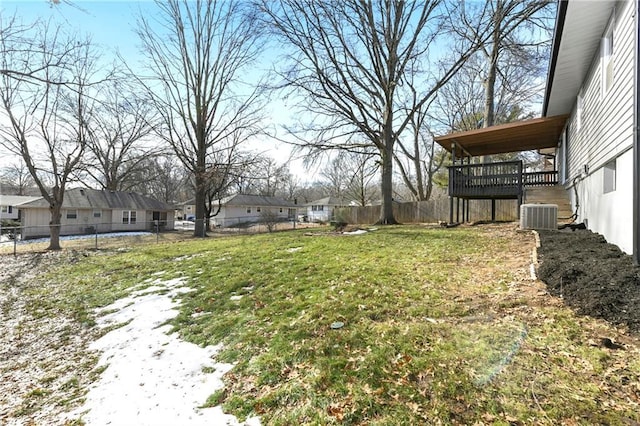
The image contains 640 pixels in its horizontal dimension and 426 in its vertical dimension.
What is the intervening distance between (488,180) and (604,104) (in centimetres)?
567

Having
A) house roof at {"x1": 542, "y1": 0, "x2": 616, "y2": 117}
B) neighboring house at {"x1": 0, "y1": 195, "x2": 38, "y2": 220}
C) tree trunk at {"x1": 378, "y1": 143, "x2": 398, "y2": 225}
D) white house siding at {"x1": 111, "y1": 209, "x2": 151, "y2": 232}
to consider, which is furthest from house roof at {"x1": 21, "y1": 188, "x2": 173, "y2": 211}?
house roof at {"x1": 542, "y1": 0, "x2": 616, "y2": 117}

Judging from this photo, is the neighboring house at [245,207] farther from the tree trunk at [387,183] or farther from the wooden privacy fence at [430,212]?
the tree trunk at [387,183]

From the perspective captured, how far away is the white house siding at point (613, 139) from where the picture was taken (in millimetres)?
4391

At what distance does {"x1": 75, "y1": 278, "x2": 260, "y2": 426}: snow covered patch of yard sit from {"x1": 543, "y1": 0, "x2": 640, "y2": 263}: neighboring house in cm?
496

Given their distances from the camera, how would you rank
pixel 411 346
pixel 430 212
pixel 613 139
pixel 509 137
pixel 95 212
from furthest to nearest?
pixel 95 212 < pixel 430 212 < pixel 509 137 < pixel 613 139 < pixel 411 346

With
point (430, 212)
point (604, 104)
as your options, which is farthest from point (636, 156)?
point (430, 212)

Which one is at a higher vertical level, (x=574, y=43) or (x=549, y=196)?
(x=574, y=43)

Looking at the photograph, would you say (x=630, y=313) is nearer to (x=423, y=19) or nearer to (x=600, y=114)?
(x=600, y=114)

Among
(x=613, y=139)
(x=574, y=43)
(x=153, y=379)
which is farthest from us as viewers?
(x=574, y=43)

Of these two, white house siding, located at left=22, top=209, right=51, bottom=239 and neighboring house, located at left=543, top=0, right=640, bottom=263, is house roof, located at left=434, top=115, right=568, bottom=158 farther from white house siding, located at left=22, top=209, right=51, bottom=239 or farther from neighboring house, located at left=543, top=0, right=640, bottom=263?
white house siding, located at left=22, top=209, right=51, bottom=239

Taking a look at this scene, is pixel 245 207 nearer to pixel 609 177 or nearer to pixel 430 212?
pixel 430 212

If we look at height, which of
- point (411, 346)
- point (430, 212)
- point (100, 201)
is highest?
point (100, 201)

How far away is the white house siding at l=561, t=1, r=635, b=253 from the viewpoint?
4391 mm

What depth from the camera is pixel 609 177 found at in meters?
5.44
